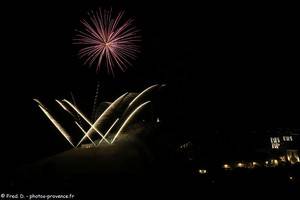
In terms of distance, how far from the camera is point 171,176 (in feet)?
104

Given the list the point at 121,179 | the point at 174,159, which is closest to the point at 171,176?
the point at 121,179

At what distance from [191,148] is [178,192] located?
32.1m

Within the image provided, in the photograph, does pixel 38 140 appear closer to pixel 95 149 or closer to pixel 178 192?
pixel 95 149

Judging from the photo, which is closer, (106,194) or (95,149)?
(106,194)

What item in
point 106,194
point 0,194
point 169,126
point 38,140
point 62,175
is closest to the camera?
point 0,194

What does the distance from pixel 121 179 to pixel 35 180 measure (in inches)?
387

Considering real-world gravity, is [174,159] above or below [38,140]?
below

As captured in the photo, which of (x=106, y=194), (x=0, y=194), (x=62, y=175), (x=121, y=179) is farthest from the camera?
(x=62, y=175)

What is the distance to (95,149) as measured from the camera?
39.3 m

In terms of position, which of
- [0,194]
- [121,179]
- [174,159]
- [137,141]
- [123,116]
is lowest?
[0,194]

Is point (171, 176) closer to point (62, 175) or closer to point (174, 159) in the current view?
point (174, 159)

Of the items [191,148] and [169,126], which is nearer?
[169,126]

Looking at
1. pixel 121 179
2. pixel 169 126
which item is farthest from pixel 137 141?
pixel 121 179

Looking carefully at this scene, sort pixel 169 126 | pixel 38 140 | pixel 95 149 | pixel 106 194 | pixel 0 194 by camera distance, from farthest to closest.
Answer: pixel 38 140 → pixel 169 126 → pixel 95 149 → pixel 106 194 → pixel 0 194
